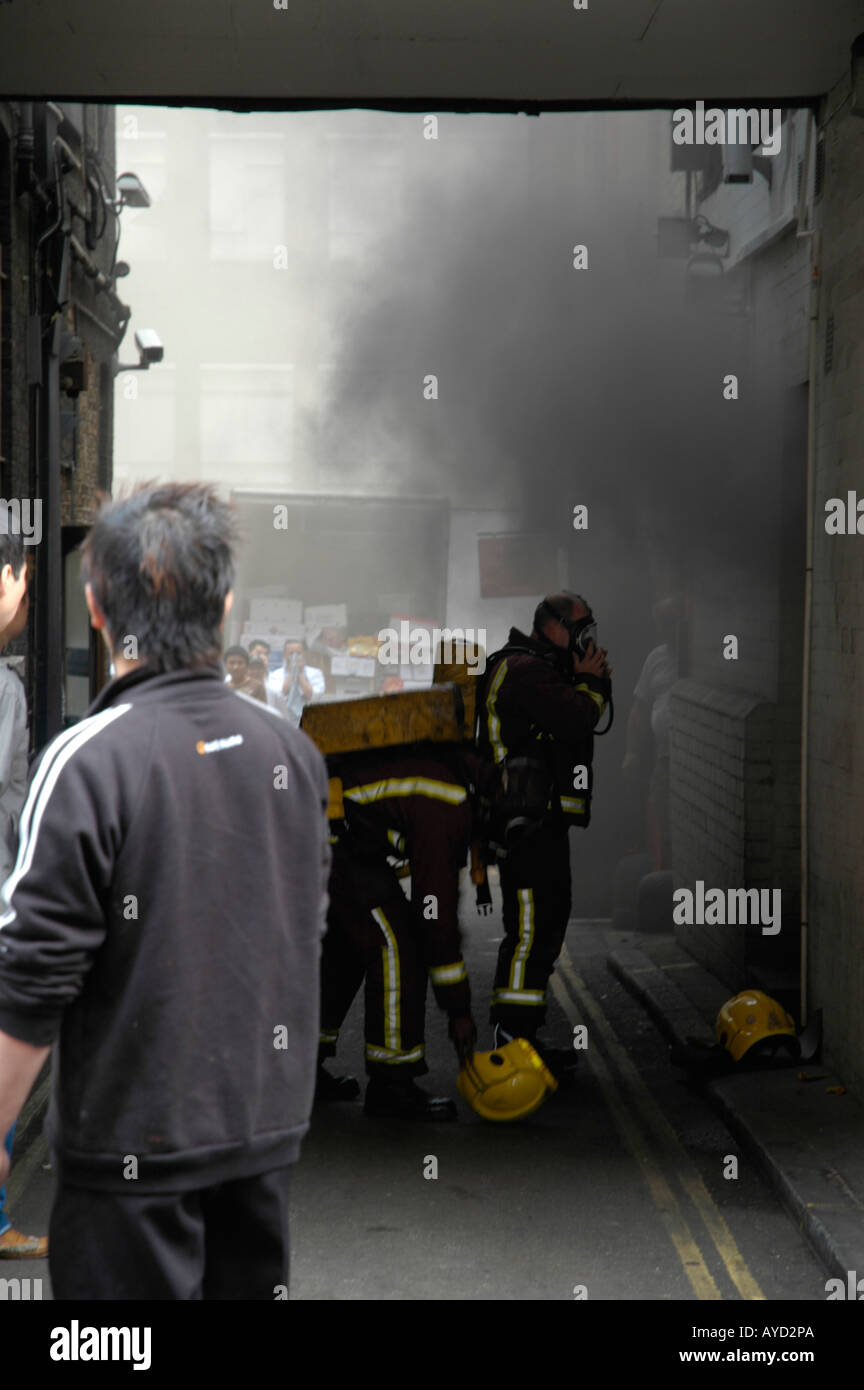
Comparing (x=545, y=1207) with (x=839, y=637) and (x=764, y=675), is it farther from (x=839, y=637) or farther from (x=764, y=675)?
(x=764, y=675)

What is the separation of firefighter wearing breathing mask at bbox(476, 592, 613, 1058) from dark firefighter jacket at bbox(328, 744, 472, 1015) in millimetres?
372

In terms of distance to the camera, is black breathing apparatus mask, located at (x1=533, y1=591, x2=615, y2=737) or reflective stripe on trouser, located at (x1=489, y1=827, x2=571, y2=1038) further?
black breathing apparatus mask, located at (x1=533, y1=591, x2=615, y2=737)

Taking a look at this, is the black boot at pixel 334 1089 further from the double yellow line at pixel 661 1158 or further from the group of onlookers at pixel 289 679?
the group of onlookers at pixel 289 679

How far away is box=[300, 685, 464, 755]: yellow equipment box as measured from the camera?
551 centimetres

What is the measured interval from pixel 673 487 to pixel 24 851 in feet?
32.0

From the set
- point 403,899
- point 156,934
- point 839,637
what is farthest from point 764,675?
point 156,934

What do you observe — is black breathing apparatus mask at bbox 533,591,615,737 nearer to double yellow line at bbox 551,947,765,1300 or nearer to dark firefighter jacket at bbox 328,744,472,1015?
dark firefighter jacket at bbox 328,744,472,1015

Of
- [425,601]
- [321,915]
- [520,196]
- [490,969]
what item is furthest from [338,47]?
[425,601]

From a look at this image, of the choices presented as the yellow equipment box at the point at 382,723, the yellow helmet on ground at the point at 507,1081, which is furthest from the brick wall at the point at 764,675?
the yellow equipment box at the point at 382,723

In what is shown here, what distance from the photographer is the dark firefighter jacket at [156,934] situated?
215 centimetres

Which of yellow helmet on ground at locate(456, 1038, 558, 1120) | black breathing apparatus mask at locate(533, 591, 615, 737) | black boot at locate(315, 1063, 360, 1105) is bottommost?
black boot at locate(315, 1063, 360, 1105)

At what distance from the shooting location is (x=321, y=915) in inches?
95.2

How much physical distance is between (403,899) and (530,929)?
2.01 ft

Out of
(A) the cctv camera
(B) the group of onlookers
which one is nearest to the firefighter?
(A) the cctv camera
